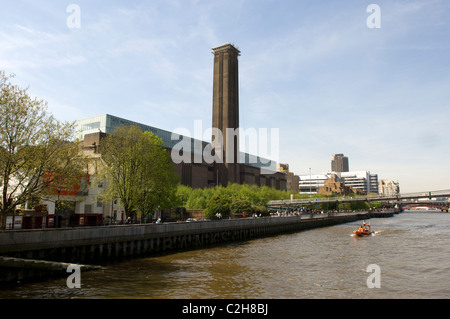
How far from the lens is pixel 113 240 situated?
3478 centimetres

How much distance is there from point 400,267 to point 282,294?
15.8m

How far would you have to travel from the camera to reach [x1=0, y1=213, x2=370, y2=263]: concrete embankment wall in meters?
26.2

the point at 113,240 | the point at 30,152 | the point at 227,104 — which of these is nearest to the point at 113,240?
the point at 113,240

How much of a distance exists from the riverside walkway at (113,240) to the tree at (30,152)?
4719 mm

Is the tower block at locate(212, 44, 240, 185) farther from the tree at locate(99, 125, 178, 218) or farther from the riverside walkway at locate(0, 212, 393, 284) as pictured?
the tree at locate(99, 125, 178, 218)

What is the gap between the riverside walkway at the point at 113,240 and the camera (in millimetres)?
26111

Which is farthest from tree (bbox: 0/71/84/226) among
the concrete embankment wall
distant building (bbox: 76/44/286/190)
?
distant building (bbox: 76/44/286/190)

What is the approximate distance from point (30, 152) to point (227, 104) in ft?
413

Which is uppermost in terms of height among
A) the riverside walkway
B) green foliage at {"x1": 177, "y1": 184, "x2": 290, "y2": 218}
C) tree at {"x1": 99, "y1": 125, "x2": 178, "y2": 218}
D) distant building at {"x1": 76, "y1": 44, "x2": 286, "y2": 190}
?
distant building at {"x1": 76, "y1": 44, "x2": 286, "y2": 190}

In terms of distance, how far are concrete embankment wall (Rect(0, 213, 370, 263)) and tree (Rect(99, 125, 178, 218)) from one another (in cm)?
838

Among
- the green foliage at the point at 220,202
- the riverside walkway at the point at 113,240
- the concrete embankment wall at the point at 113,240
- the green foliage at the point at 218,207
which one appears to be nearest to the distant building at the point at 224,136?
the green foliage at the point at 220,202

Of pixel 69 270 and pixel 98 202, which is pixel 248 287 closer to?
pixel 69 270

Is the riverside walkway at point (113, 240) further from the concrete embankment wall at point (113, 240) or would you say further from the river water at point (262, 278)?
the river water at point (262, 278)
